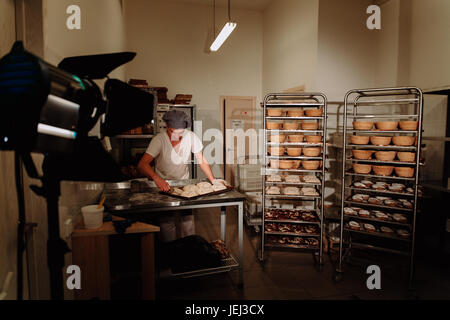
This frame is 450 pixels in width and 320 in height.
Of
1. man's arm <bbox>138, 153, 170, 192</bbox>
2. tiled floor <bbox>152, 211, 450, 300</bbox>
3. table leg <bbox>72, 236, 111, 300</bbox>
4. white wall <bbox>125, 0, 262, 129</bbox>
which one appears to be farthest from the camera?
white wall <bbox>125, 0, 262, 129</bbox>

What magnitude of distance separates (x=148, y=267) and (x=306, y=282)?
1.71m

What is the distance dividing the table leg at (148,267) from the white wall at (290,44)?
3.30 m

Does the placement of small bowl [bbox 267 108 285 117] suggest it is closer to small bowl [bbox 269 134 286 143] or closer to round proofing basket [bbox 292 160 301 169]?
small bowl [bbox 269 134 286 143]

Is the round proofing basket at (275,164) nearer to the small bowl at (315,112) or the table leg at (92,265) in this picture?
the small bowl at (315,112)

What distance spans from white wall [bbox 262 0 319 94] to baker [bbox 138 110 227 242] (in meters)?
2.17

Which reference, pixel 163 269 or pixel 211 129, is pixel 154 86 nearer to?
pixel 211 129

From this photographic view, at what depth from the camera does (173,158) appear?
323 centimetres

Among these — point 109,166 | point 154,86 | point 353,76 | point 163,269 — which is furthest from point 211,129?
point 109,166

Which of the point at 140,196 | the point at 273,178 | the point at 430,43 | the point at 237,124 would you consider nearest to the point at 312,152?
the point at 273,178

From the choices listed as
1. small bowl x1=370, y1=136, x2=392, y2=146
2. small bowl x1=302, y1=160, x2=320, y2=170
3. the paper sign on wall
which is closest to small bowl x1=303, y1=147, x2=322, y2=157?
small bowl x1=302, y1=160, x2=320, y2=170

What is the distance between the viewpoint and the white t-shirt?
3.15 m

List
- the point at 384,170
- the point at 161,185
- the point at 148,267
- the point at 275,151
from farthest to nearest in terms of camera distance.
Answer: the point at 275,151 < the point at 384,170 < the point at 161,185 < the point at 148,267

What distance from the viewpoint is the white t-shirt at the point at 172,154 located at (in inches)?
124

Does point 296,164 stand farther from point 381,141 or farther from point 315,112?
point 381,141
